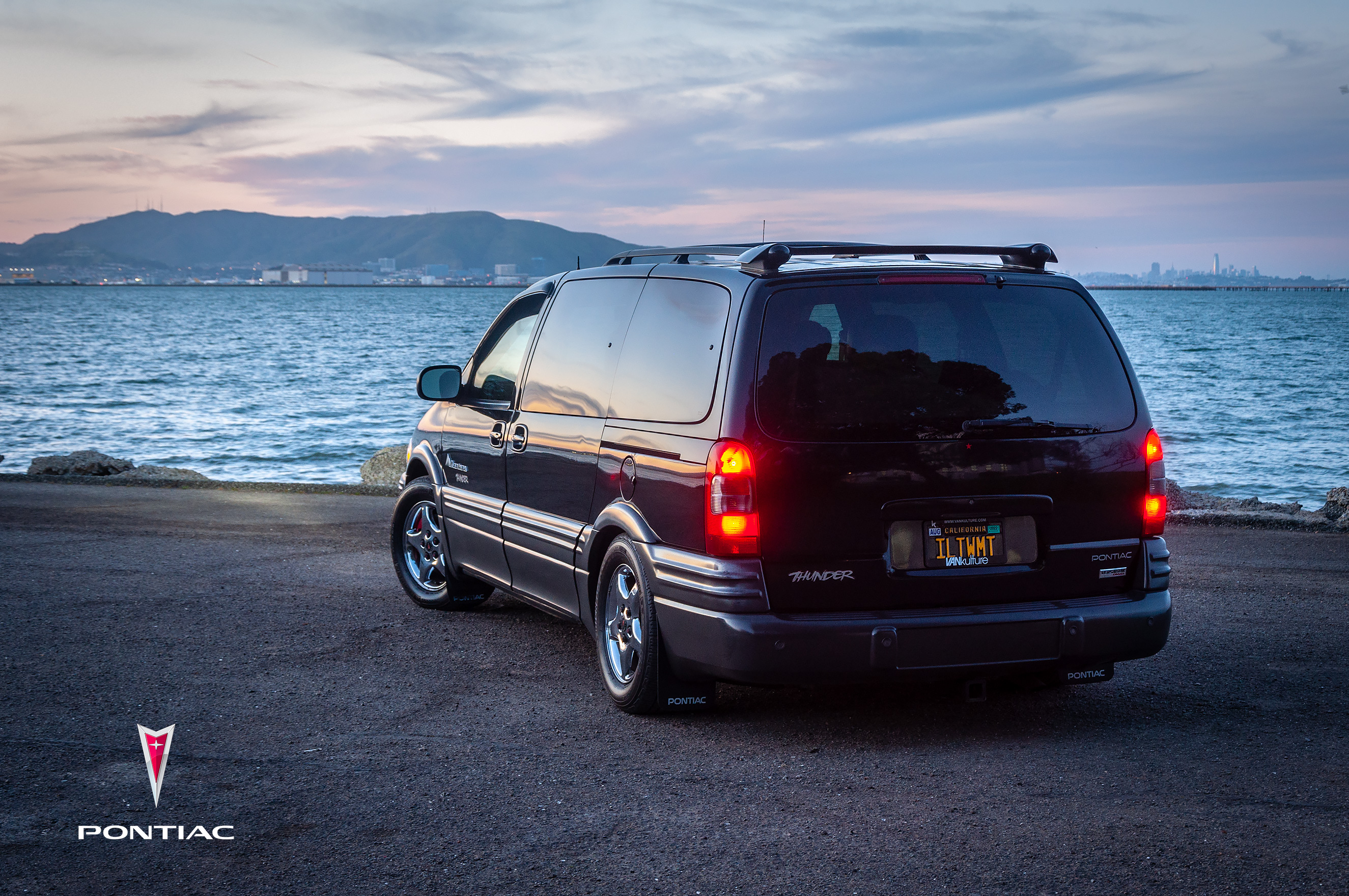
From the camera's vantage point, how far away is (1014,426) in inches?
200

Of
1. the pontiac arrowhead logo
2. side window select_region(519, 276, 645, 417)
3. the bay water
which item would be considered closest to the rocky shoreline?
the bay water

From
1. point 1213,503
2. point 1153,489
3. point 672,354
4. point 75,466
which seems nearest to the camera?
point 1153,489

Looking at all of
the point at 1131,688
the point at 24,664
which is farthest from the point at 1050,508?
the point at 24,664

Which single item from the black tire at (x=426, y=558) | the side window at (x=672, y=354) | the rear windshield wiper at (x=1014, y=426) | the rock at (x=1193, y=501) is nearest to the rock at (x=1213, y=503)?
the rock at (x=1193, y=501)

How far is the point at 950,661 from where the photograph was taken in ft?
16.1

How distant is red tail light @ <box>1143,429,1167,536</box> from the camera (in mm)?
5293

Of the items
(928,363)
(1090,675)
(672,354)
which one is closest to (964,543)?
(928,363)

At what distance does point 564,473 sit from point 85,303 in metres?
156

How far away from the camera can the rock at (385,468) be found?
16.9m

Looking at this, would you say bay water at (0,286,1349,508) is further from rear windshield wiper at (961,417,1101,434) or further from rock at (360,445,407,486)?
rear windshield wiper at (961,417,1101,434)

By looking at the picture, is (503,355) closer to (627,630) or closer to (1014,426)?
(627,630)

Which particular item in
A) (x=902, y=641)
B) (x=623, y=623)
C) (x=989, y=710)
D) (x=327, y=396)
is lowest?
(x=327, y=396)

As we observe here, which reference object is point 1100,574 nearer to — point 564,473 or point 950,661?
point 950,661

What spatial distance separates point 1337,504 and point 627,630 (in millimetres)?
9993
